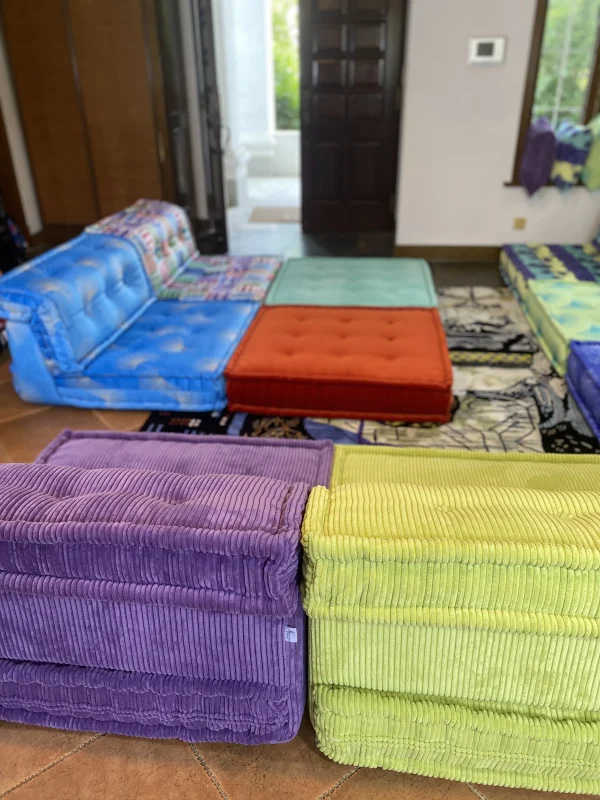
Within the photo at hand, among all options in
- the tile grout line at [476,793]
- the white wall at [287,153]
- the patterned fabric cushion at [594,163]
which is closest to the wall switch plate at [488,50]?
the patterned fabric cushion at [594,163]

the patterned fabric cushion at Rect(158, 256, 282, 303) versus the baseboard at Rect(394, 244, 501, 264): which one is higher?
the patterned fabric cushion at Rect(158, 256, 282, 303)

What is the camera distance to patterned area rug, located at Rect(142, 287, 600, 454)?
246cm

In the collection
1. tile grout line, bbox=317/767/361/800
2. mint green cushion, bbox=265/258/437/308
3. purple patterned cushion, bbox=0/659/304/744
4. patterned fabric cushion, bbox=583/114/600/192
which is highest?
patterned fabric cushion, bbox=583/114/600/192

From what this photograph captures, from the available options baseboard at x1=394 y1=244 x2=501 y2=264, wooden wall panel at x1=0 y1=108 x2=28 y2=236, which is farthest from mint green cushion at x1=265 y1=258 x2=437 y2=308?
wooden wall panel at x1=0 y1=108 x2=28 y2=236

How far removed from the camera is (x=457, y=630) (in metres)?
1.14

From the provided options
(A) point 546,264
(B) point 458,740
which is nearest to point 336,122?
(A) point 546,264

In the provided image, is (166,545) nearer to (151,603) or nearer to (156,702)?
(151,603)

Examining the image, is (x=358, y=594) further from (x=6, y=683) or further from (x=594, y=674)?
(x=6, y=683)

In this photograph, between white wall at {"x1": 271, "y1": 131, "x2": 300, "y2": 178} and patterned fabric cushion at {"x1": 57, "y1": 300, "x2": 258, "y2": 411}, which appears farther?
white wall at {"x1": 271, "y1": 131, "x2": 300, "y2": 178}

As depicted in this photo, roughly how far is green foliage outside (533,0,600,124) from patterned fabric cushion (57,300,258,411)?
3391mm

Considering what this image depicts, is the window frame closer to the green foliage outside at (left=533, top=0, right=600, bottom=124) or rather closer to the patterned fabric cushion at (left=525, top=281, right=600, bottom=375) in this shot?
the green foliage outside at (left=533, top=0, right=600, bottom=124)

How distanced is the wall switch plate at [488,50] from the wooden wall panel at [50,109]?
3.15 meters

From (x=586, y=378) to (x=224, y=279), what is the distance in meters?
2.09

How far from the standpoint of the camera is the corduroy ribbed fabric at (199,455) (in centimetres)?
172
